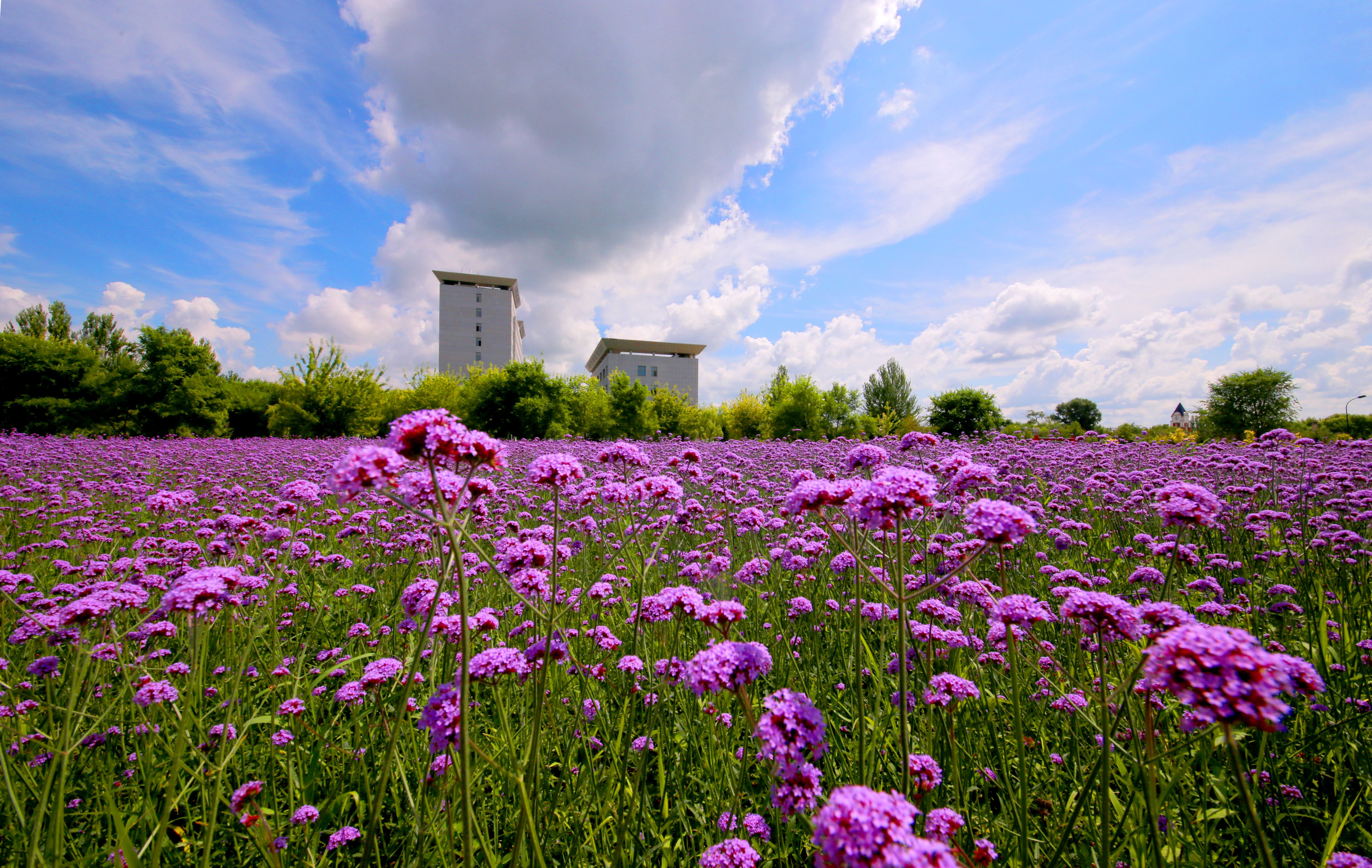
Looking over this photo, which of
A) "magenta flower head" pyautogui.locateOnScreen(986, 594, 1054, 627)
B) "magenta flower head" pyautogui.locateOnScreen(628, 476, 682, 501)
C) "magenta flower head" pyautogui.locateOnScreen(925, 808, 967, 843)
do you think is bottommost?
"magenta flower head" pyautogui.locateOnScreen(925, 808, 967, 843)

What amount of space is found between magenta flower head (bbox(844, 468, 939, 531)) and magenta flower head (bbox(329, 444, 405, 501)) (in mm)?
1508

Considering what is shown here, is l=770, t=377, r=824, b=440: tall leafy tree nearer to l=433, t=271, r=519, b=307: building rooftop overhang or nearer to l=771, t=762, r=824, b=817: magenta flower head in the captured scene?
l=771, t=762, r=824, b=817: magenta flower head

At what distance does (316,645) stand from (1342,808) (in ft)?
19.5

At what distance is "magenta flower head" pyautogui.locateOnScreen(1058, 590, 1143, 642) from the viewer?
1693mm

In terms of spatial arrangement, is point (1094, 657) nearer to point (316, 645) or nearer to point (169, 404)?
point (316, 645)

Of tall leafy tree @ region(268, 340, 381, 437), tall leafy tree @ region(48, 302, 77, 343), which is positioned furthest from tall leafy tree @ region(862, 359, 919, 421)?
tall leafy tree @ region(48, 302, 77, 343)

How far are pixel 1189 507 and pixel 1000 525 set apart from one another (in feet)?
4.47

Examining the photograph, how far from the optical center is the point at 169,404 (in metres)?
27.8

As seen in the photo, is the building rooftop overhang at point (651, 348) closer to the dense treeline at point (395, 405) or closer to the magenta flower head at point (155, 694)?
the dense treeline at point (395, 405)

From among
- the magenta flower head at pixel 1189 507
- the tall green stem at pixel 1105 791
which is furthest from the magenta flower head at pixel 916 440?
the tall green stem at pixel 1105 791

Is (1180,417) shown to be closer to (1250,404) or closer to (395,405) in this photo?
(1250,404)

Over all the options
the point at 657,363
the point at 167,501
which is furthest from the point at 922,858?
the point at 657,363

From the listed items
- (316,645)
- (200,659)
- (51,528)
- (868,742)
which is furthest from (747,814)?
(51,528)

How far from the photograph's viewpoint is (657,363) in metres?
94.7
